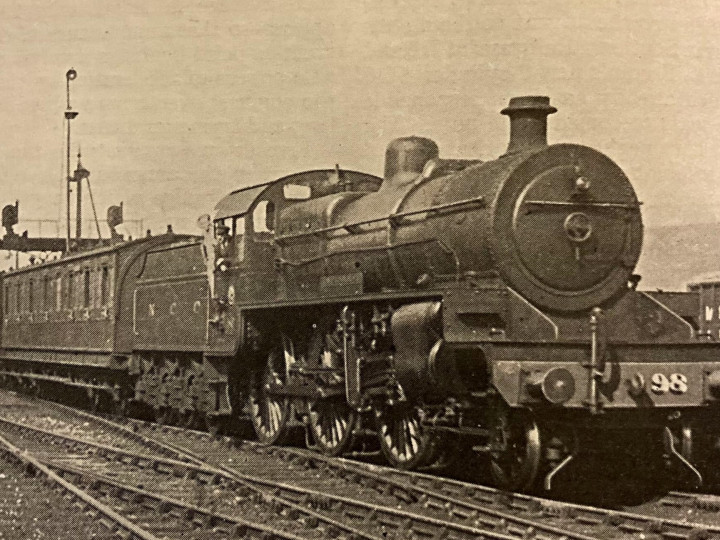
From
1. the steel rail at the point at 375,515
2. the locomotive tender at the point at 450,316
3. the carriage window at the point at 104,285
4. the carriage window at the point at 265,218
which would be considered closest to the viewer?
the steel rail at the point at 375,515

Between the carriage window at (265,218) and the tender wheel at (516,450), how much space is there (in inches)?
202

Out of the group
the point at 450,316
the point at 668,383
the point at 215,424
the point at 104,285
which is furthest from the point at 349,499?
the point at 104,285

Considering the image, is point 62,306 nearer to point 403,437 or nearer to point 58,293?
point 58,293

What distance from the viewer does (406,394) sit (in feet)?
32.1

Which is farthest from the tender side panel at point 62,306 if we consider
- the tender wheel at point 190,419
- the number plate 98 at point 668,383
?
the number plate 98 at point 668,383

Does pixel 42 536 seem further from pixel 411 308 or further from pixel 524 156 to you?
pixel 524 156

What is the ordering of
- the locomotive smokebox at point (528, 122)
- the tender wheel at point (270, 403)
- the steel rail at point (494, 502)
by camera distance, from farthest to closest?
1. the tender wheel at point (270, 403)
2. the locomotive smokebox at point (528, 122)
3. the steel rail at point (494, 502)

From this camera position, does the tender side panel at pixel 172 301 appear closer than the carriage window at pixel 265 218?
No

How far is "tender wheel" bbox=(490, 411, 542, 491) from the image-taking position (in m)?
8.63

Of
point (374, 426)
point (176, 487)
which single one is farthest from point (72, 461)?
point (374, 426)

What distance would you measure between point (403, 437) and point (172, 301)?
5.68 metres

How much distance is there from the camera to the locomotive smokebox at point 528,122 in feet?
31.7

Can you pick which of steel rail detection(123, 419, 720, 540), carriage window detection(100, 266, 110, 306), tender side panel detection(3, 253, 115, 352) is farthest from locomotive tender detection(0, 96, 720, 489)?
tender side panel detection(3, 253, 115, 352)

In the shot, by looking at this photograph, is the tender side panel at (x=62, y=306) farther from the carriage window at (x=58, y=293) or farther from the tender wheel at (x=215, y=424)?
the tender wheel at (x=215, y=424)
